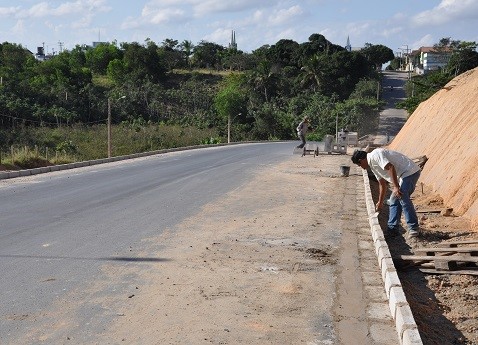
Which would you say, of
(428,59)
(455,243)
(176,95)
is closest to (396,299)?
(455,243)

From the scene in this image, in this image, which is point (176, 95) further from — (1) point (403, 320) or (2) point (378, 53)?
(1) point (403, 320)

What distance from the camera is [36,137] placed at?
3481 centimetres

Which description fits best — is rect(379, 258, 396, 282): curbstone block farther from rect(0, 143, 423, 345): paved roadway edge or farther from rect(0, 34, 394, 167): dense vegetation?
rect(0, 34, 394, 167): dense vegetation

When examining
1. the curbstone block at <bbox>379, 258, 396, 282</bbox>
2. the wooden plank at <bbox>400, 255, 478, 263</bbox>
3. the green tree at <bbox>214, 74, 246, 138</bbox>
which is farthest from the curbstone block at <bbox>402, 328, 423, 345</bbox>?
the green tree at <bbox>214, 74, 246, 138</bbox>

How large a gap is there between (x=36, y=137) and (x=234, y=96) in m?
35.2

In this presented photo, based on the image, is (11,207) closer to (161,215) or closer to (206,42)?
(161,215)

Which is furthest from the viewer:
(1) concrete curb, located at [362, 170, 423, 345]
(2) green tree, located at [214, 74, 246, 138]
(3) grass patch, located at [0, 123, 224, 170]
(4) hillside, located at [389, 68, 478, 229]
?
(2) green tree, located at [214, 74, 246, 138]

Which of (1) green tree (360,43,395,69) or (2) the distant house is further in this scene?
(1) green tree (360,43,395,69)

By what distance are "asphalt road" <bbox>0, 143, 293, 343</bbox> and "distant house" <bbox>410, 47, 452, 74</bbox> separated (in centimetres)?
7148

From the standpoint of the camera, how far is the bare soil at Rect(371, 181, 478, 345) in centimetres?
548

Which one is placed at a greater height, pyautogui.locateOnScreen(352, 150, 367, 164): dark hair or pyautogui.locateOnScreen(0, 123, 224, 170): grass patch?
pyautogui.locateOnScreen(352, 150, 367, 164): dark hair

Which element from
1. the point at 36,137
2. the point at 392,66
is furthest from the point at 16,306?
the point at 392,66

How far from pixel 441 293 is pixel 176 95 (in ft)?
218

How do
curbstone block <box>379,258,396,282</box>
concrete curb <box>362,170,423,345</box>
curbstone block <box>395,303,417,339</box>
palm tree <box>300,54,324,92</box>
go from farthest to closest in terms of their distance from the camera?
1. palm tree <box>300,54,324,92</box>
2. curbstone block <box>379,258,396,282</box>
3. curbstone block <box>395,303,417,339</box>
4. concrete curb <box>362,170,423,345</box>
